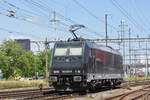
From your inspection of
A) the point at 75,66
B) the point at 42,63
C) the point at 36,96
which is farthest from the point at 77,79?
the point at 42,63

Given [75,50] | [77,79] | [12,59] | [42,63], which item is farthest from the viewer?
[42,63]

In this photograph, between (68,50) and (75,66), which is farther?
(68,50)

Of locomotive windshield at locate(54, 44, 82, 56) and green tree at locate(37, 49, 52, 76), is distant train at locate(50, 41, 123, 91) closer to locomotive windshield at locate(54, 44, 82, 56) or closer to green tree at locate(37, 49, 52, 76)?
locomotive windshield at locate(54, 44, 82, 56)

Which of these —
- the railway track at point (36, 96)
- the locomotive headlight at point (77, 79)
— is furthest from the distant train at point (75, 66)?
the railway track at point (36, 96)

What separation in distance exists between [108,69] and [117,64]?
3393 mm

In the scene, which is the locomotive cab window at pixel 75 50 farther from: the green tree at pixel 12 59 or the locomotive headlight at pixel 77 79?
the green tree at pixel 12 59

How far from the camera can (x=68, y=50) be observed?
21969 mm

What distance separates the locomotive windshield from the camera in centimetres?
2172

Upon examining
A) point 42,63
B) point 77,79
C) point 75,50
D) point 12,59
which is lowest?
point 77,79

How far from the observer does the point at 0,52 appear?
6888cm

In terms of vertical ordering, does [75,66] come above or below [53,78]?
above

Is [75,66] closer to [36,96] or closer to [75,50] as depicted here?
[75,50]

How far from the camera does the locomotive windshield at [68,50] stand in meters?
21.7

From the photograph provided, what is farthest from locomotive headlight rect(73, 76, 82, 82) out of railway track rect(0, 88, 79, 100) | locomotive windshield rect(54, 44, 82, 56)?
locomotive windshield rect(54, 44, 82, 56)
